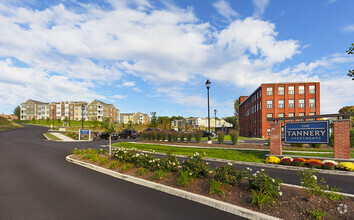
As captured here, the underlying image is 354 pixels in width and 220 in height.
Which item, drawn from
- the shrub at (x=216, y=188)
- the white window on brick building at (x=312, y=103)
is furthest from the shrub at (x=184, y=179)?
the white window on brick building at (x=312, y=103)

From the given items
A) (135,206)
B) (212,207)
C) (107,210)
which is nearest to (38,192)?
(107,210)

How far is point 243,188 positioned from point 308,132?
942 cm

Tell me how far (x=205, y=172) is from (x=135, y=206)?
2.90m

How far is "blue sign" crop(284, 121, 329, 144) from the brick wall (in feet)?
1.59

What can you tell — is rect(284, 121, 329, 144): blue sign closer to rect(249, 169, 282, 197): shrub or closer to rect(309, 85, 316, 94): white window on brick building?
rect(249, 169, 282, 197): shrub

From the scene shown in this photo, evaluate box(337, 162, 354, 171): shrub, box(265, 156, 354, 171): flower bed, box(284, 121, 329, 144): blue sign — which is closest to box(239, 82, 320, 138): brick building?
box(284, 121, 329, 144): blue sign

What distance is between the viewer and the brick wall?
36.5 feet

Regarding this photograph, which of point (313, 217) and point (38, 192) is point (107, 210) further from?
point (313, 217)

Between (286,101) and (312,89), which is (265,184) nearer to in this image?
(286,101)

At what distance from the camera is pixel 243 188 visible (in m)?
5.93

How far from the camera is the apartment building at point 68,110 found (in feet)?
325

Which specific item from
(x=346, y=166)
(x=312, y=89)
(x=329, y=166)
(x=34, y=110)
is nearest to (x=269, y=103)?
(x=312, y=89)

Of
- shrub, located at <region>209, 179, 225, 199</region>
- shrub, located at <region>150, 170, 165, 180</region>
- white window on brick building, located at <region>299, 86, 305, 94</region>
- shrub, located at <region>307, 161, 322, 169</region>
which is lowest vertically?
shrub, located at <region>307, 161, 322, 169</region>

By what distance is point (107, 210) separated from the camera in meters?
4.96
